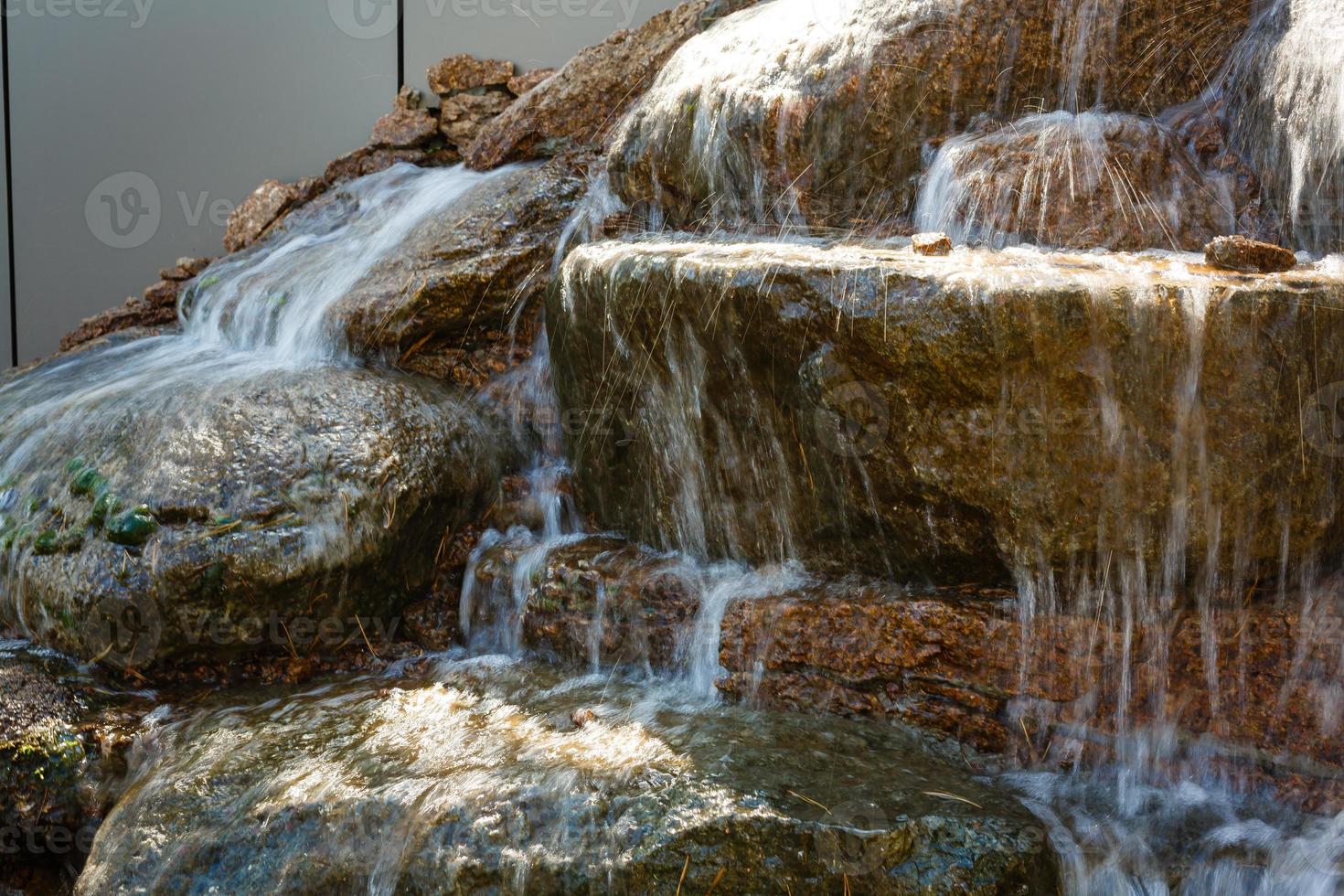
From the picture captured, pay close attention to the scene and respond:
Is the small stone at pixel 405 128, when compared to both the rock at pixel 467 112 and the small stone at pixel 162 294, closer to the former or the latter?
the rock at pixel 467 112

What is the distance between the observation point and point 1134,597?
2.24 metres

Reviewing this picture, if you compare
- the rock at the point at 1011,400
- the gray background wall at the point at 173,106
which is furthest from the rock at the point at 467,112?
the rock at the point at 1011,400

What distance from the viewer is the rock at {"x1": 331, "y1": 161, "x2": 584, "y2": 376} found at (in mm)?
3869

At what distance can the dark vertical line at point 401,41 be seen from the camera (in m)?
5.54

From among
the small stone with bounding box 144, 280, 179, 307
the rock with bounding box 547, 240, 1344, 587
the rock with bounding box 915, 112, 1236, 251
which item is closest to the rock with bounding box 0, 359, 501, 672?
the rock with bounding box 547, 240, 1344, 587

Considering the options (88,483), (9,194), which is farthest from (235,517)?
(9,194)

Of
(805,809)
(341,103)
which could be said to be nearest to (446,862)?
(805,809)

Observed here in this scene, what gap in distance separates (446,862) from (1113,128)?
2.60 m

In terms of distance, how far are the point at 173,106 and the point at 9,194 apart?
131 cm

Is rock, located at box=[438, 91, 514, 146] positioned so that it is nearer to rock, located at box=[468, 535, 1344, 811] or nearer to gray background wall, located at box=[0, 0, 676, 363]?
gray background wall, located at box=[0, 0, 676, 363]

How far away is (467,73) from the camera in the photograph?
17.7 feet

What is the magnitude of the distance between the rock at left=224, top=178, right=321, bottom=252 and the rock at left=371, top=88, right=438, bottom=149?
0.45 m

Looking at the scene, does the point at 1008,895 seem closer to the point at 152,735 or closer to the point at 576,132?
the point at 152,735

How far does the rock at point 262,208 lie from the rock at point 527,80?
117 cm
